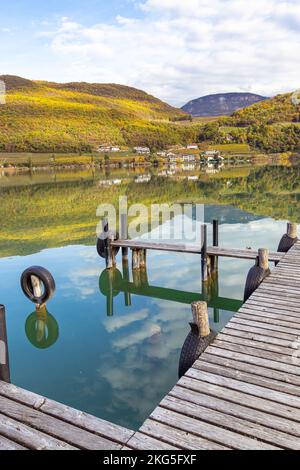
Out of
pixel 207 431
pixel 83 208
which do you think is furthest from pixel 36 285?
pixel 83 208

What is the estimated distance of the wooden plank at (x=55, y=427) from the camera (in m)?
3.65

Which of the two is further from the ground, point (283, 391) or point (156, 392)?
point (283, 391)

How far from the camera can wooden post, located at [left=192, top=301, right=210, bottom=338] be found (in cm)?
546

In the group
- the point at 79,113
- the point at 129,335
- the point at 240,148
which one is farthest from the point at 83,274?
the point at 79,113

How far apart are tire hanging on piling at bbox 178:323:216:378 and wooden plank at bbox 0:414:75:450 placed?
229cm

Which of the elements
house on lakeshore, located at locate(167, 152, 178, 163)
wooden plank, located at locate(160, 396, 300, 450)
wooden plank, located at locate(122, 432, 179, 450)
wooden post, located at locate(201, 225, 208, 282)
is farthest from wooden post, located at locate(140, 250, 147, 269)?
house on lakeshore, located at locate(167, 152, 178, 163)

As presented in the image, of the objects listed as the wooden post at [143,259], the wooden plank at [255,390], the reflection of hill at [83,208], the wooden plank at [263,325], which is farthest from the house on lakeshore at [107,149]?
the wooden plank at [255,390]

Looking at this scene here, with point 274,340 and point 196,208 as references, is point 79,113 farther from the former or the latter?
point 274,340

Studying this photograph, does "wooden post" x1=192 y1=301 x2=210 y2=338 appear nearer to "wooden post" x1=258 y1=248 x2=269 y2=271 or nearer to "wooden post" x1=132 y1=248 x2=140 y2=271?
"wooden post" x1=258 y1=248 x2=269 y2=271

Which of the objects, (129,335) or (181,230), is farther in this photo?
(181,230)

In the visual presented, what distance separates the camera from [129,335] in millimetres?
9008

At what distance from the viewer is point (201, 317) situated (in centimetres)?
556
